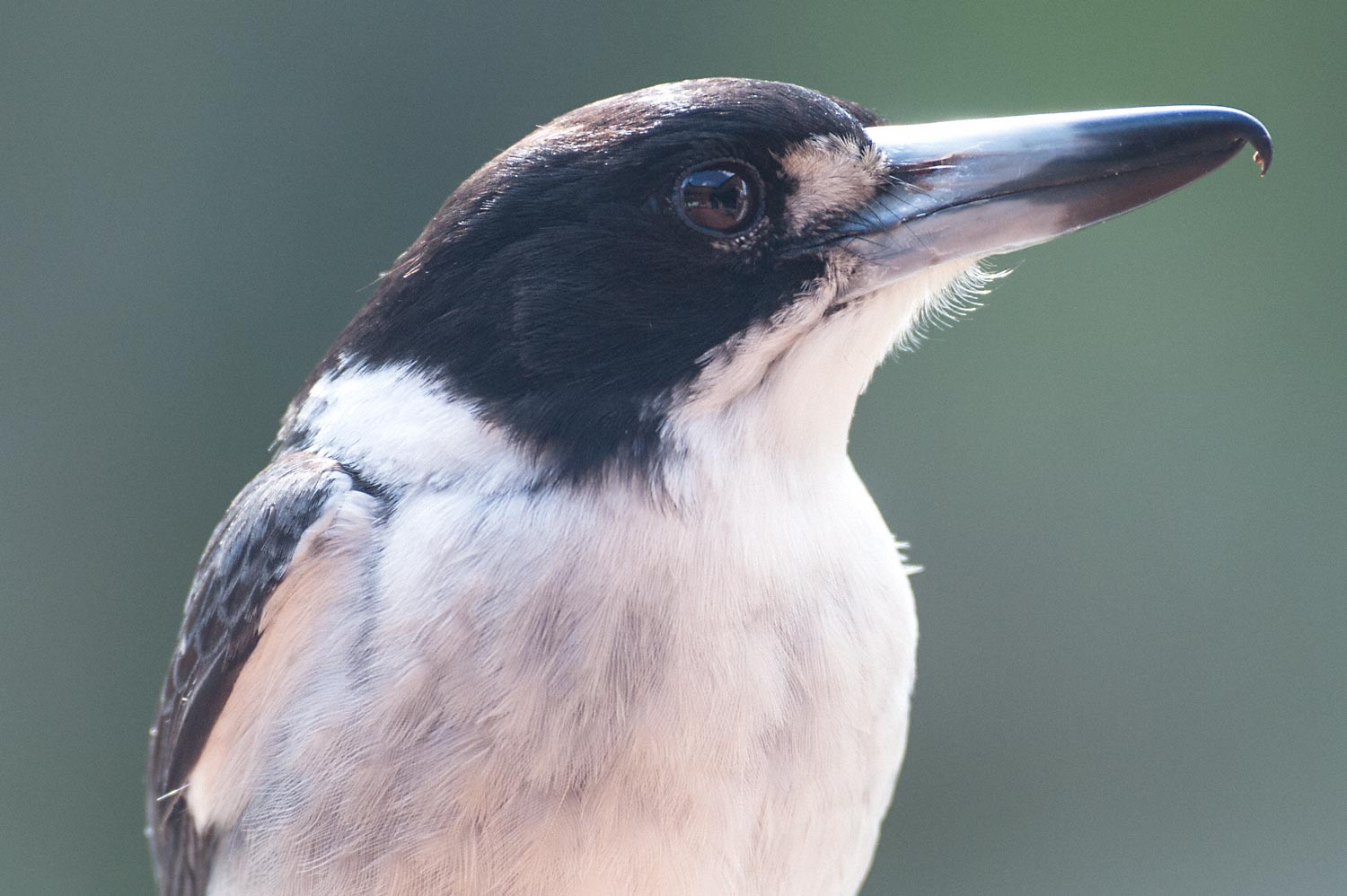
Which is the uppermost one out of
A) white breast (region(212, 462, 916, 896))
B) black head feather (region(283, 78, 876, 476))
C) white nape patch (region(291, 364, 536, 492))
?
black head feather (region(283, 78, 876, 476))

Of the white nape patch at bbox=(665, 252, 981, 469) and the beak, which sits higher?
the beak

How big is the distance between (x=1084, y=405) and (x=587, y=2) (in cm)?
193

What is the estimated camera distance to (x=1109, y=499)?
13.6 feet

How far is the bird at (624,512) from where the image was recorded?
1464 mm

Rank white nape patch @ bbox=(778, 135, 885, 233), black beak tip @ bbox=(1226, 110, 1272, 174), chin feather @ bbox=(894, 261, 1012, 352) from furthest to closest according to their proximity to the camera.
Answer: chin feather @ bbox=(894, 261, 1012, 352) < white nape patch @ bbox=(778, 135, 885, 233) < black beak tip @ bbox=(1226, 110, 1272, 174)

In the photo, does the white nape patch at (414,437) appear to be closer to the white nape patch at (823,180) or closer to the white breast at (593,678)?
the white breast at (593,678)

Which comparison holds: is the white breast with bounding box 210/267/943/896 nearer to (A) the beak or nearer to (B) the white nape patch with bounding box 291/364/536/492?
(B) the white nape patch with bounding box 291/364/536/492

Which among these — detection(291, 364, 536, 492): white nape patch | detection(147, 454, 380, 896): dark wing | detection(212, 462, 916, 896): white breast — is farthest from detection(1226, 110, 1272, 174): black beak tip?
detection(147, 454, 380, 896): dark wing

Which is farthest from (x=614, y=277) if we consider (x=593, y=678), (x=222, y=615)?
(x=222, y=615)

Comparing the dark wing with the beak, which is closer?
the beak

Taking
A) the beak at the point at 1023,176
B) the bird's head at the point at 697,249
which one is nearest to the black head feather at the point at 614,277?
the bird's head at the point at 697,249

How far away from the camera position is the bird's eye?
4.91 ft

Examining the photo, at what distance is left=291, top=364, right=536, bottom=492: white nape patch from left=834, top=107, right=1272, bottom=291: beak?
465 millimetres

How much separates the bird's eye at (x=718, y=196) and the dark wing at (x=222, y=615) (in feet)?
1.73
